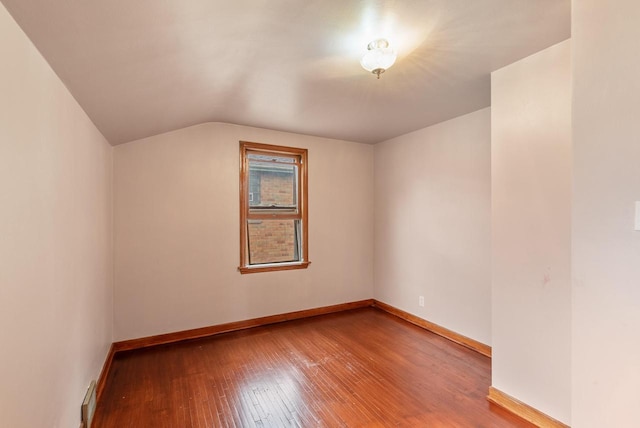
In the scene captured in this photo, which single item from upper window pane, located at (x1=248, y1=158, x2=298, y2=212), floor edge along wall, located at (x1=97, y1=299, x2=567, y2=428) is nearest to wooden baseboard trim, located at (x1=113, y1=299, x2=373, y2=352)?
floor edge along wall, located at (x1=97, y1=299, x2=567, y2=428)

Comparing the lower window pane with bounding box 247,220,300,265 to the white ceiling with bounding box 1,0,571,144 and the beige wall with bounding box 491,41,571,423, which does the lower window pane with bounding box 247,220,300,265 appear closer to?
the white ceiling with bounding box 1,0,571,144

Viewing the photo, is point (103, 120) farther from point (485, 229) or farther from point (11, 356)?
point (485, 229)

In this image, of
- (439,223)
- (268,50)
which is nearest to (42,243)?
(268,50)

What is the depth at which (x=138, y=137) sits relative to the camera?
3006mm

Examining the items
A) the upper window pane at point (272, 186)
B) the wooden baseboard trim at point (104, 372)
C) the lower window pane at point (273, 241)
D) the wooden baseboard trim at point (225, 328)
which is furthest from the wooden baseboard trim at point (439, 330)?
the wooden baseboard trim at point (104, 372)

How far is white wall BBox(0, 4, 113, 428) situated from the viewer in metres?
1.01

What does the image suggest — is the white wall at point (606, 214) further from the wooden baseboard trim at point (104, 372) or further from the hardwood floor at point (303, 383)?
the wooden baseboard trim at point (104, 372)

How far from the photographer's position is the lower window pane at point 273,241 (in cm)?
378

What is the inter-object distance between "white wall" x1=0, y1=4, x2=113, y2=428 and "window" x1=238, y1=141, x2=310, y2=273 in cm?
166

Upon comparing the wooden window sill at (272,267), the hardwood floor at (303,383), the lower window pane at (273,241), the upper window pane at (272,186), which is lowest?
the hardwood floor at (303,383)

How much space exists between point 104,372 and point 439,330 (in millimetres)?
3302

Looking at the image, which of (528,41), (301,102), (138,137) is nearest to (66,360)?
(138,137)

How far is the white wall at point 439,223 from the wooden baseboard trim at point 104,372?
3241 mm

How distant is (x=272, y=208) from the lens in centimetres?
389
